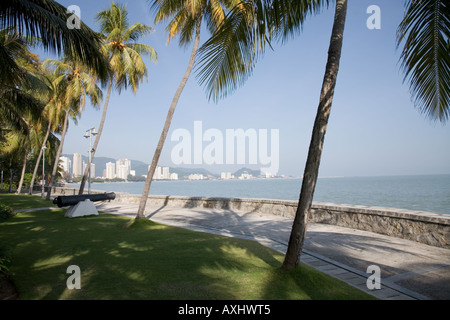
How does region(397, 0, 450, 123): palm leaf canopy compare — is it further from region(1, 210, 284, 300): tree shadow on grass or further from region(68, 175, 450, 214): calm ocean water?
region(68, 175, 450, 214): calm ocean water

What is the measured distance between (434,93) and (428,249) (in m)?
4.07

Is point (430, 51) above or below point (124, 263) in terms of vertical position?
above

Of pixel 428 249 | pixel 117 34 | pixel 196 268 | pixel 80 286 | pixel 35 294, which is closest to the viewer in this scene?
pixel 35 294

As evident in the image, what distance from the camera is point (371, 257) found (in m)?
5.90

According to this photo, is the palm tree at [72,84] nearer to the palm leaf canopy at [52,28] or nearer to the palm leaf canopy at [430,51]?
the palm leaf canopy at [52,28]

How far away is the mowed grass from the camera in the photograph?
3.91 meters

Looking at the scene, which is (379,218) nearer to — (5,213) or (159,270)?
(159,270)

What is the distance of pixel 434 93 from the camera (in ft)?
13.0

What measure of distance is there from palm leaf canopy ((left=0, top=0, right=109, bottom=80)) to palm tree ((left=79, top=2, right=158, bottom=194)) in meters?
9.77

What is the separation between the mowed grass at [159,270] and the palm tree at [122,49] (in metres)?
11.3

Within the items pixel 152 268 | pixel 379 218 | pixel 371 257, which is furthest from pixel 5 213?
pixel 379 218

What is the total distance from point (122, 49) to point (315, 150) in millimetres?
16601

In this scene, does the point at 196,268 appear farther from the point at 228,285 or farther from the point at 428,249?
the point at 428,249
